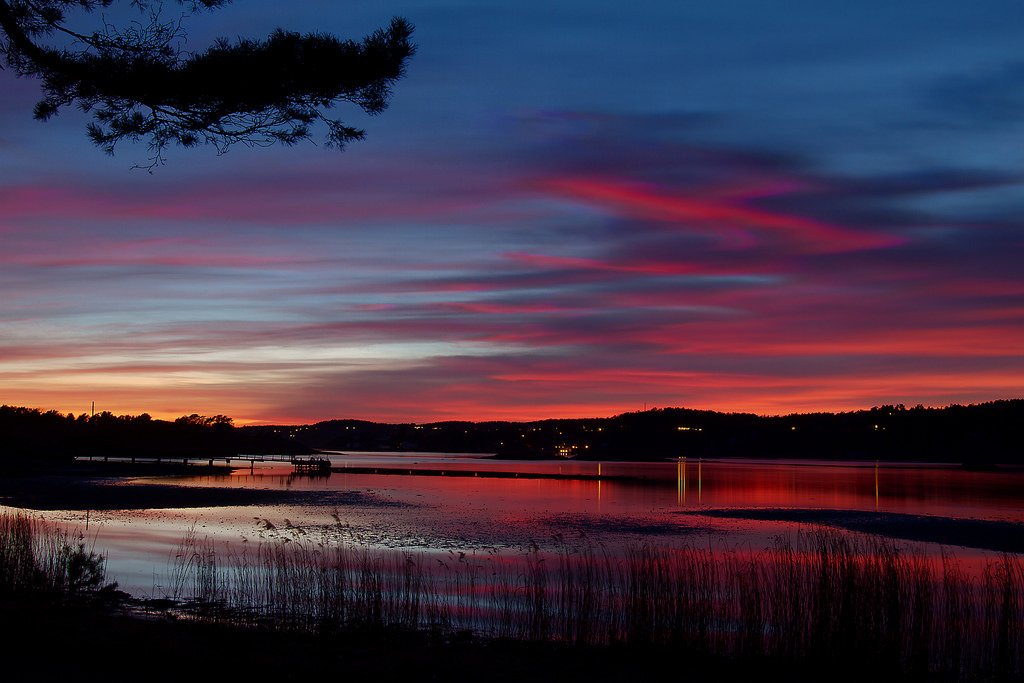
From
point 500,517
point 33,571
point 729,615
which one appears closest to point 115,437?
point 500,517

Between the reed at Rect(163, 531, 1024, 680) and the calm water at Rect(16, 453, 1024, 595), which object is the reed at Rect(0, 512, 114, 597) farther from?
the reed at Rect(163, 531, 1024, 680)

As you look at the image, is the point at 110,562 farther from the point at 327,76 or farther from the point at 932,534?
the point at 932,534

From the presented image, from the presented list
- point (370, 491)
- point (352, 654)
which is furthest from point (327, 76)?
point (370, 491)

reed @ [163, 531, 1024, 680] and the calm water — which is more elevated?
reed @ [163, 531, 1024, 680]

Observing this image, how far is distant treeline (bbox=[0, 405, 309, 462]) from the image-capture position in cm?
10578

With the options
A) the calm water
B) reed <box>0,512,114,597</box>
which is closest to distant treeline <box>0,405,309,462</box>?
the calm water

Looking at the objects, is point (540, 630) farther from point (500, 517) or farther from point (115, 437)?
point (115, 437)

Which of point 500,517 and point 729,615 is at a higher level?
point 729,615

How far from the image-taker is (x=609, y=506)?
51.0 meters

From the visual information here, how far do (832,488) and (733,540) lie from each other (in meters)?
47.0

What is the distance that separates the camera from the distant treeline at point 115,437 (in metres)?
106

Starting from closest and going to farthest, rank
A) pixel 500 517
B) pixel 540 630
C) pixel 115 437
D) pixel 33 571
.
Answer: pixel 540 630, pixel 33 571, pixel 500 517, pixel 115 437

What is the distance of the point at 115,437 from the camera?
451 feet

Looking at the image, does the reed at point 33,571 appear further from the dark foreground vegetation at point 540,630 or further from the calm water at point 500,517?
the calm water at point 500,517
